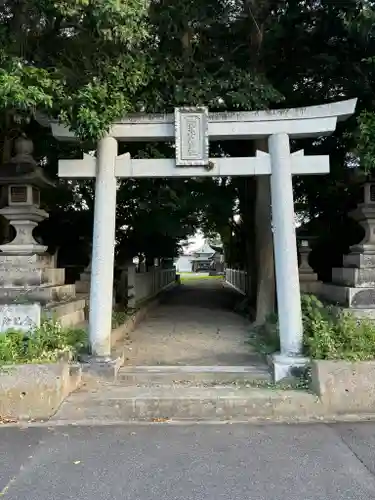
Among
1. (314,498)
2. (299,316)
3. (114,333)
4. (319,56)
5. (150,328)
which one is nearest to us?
(314,498)

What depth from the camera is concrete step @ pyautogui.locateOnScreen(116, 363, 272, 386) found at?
627 centimetres

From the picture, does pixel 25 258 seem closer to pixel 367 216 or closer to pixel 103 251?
Answer: pixel 103 251

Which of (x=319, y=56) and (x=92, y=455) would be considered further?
(x=319, y=56)

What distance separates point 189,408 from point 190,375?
1131mm

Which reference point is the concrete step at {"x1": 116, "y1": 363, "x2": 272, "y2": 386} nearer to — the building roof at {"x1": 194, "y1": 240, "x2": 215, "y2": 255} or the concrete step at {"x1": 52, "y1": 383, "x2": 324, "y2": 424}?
the concrete step at {"x1": 52, "y1": 383, "x2": 324, "y2": 424}

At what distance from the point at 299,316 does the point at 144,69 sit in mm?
4079

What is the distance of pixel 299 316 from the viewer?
6.30 meters

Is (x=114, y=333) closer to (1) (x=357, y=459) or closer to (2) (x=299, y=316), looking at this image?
(2) (x=299, y=316)

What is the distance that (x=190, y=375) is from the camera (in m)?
6.42

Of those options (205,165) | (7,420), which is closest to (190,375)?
Result: (7,420)

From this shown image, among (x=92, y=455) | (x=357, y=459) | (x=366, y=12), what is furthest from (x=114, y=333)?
(x=366, y=12)

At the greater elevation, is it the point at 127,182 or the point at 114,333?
the point at 127,182

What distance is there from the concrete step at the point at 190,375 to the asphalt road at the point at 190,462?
1334 mm

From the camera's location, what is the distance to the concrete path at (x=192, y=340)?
7.43 meters
